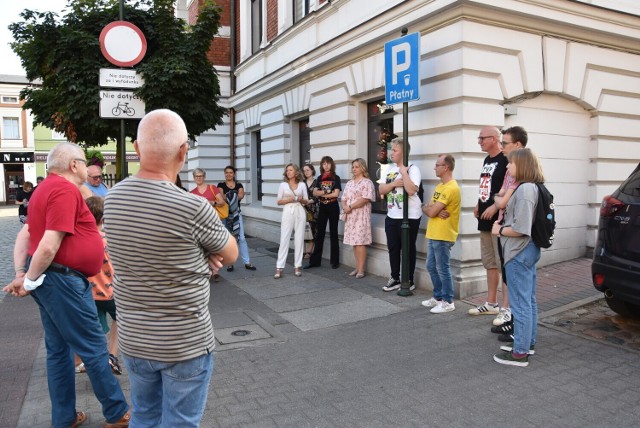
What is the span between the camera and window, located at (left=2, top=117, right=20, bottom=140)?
45250 mm

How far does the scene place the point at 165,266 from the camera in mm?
2203

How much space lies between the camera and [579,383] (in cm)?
421

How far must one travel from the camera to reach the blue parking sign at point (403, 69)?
266 inches

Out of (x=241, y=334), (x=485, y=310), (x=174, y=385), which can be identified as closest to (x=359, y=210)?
(x=485, y=310)

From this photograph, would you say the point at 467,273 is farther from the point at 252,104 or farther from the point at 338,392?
the point at 252,104

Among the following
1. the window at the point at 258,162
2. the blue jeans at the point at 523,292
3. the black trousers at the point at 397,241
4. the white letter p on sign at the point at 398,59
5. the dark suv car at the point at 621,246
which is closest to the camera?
the blue jeans at the point at 523,292

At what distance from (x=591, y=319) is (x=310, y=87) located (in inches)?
289

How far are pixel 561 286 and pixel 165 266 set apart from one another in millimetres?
6319

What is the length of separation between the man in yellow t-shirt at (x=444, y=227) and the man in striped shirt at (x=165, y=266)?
4225 millimetres

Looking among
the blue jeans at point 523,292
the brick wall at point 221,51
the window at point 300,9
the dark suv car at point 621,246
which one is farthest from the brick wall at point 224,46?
the blue jeans at point 523,292

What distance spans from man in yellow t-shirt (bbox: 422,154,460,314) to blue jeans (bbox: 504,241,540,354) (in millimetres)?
1563

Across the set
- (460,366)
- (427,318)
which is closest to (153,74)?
(427,318)

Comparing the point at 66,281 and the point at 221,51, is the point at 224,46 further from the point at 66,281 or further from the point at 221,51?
the point at 66,281

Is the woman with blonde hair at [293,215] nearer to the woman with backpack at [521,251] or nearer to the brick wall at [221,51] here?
the woman with backpack at [521,251]
